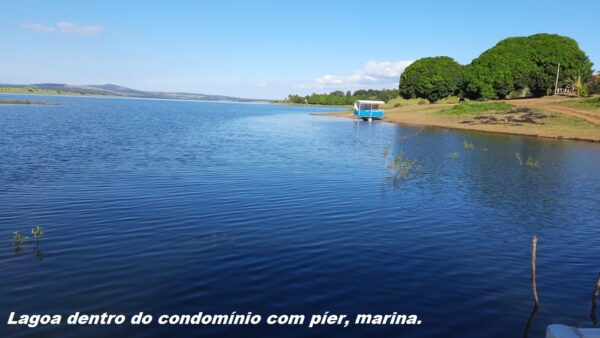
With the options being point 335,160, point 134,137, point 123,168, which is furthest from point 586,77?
point 123,168

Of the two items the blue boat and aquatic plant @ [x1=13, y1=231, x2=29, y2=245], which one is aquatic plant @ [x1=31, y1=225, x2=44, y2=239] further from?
the blue boat

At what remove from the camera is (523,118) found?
75.6 meters

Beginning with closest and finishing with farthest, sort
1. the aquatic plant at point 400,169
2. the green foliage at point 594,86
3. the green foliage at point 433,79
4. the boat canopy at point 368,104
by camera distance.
A: the aquatic plant at point 400,169 → the green foliage at point 594,86 → the boat canopy at point 368,104 → the green foliage at point 433,79

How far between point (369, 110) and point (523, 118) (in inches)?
1326

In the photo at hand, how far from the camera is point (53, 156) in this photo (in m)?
32.2

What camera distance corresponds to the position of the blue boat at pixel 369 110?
9894 cm

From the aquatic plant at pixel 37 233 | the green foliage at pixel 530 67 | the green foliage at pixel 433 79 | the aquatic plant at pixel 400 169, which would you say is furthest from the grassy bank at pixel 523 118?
the aquatic plant at pixel 37 233

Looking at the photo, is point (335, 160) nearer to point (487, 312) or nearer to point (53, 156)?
point (53, 156)

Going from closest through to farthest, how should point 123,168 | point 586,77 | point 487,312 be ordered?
point 487,312, point 123,168, point 586,77

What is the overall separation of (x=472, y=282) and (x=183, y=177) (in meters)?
18.8

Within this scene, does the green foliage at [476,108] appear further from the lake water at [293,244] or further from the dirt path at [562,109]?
the lake water at [293,244]

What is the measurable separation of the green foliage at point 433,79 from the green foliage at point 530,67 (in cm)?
1004

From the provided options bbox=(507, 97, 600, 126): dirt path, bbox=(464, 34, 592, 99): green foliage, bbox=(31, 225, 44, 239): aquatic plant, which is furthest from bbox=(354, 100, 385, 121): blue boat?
bbox=(31, 225, 44, 239): aquatic plant

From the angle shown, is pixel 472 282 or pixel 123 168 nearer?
pixel 472 282
